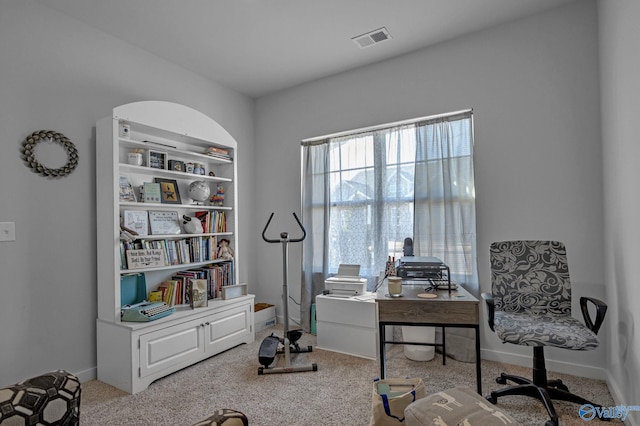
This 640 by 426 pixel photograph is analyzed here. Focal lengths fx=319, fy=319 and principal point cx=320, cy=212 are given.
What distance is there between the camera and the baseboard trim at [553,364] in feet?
7.73

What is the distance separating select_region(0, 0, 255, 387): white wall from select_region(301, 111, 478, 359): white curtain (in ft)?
6.68

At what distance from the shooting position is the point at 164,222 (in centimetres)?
296

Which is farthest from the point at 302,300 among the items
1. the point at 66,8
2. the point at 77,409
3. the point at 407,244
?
the point at 66,8

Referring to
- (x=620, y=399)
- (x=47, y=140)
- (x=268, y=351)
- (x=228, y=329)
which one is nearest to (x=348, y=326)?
(x=268, y=351)

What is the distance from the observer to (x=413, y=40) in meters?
2.92

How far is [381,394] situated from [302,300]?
6.61 feet

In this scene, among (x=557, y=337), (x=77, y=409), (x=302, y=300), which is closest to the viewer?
(x=77, y=409)

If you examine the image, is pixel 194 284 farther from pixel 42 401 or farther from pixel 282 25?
pixel 282 25

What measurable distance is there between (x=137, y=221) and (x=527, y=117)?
338 centimetres

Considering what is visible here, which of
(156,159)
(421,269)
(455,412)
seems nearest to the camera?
(455,412)

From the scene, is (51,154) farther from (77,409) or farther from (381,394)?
(381,394)

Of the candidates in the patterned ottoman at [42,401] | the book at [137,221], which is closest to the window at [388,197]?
the book at [137,221]

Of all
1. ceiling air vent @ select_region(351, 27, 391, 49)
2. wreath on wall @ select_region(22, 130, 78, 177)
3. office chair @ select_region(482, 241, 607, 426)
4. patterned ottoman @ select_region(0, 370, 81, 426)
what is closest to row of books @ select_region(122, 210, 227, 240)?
wreath on wall @ select_region(22, 130, 78, 177)

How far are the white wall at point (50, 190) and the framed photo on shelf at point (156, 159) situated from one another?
1.39ft
